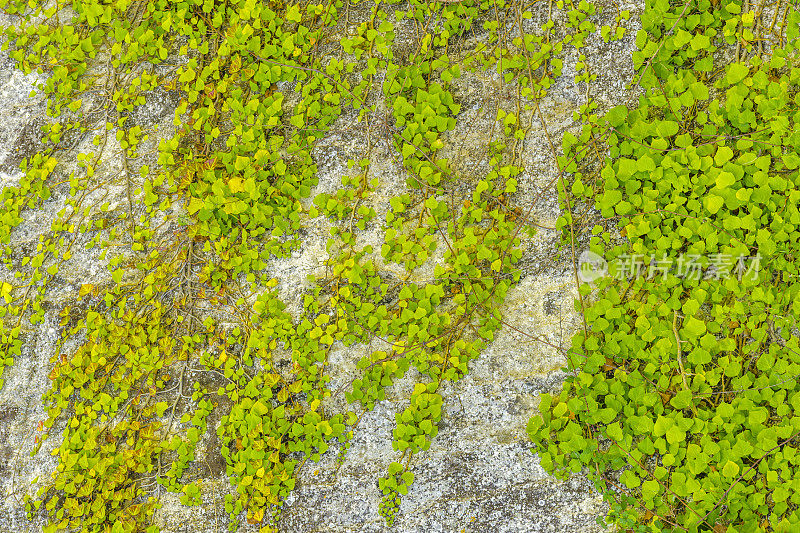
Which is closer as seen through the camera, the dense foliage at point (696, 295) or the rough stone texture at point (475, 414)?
the dense foliage at point (696, 295)

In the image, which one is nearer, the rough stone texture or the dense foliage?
the dense foliage

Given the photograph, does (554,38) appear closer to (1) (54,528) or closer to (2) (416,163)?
(2) (416,163)

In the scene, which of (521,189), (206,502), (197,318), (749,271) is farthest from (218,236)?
(749,271)

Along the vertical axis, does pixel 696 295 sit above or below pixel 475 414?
above

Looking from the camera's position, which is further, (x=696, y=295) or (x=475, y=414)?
(x=475, y=414)
